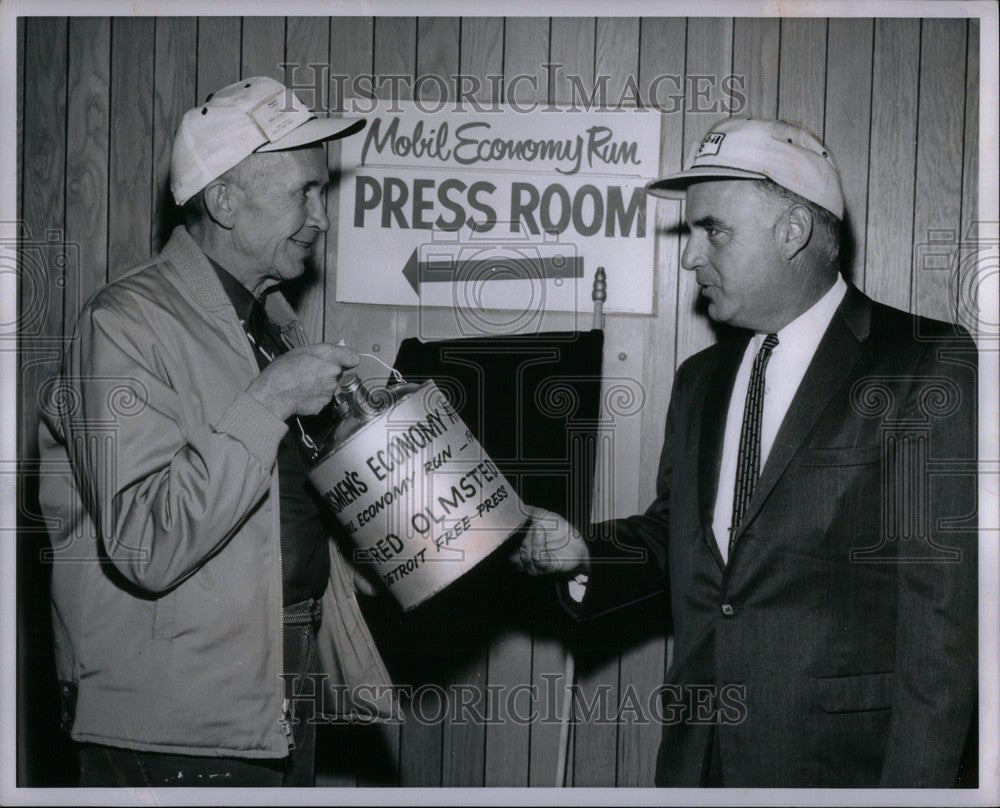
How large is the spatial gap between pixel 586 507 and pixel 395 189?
786 mm

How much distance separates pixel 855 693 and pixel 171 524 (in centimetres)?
115

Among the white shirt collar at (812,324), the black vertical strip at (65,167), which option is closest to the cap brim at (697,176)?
the white shirt collar at (812,324)

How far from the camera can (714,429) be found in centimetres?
182

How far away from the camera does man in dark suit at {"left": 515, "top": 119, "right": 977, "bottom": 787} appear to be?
63.9 inches

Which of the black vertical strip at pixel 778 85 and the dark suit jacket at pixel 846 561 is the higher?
the black vertical strip at pixel 778 85

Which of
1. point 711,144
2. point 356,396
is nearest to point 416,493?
point 356,396

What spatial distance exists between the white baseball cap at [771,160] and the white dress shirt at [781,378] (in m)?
0.17

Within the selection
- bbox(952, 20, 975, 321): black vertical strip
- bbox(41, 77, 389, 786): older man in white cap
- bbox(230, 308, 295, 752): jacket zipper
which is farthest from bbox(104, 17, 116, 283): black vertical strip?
bbox(952, 20, 975, 321): black vertical strip

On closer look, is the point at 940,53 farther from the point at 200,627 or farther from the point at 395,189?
the point at 200,627

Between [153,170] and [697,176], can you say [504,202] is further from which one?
[153,170]

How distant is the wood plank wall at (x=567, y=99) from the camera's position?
2.04 meters

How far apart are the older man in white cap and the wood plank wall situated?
1.14 feet

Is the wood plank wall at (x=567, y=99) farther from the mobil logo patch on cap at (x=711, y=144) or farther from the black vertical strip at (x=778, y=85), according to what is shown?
the mobil logo patch on cap at (x=711, y=144)

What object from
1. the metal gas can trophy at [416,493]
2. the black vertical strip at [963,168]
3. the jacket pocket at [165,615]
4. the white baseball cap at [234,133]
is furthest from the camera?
the black vertical strip at [963,168]
